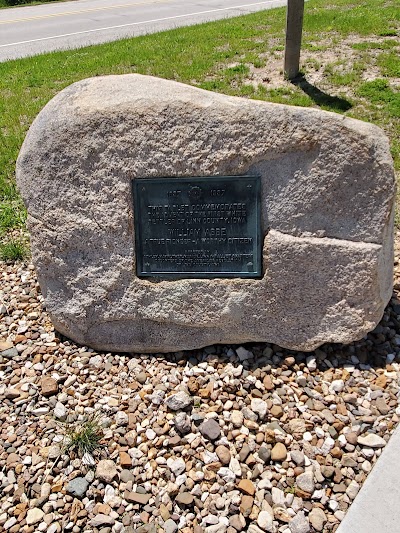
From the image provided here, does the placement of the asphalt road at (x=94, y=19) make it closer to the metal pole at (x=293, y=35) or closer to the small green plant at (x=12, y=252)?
the metal pole at (x=293, y=35)

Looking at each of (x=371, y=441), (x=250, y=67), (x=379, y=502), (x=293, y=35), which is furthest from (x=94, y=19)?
(x=379, y=502)

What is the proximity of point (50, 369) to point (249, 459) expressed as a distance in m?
1.47

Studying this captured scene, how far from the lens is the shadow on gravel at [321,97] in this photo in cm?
641

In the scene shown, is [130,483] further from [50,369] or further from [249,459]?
[50,369]

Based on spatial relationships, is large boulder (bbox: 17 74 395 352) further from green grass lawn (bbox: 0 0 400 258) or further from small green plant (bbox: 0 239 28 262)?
green grass lawn (bbox: 0 0 400 258)

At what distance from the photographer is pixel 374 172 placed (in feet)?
9.49

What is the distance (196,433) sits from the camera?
2900 millimetres

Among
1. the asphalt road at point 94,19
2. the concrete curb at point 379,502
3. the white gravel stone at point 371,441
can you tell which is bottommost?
the white gravel stone at point 371,441

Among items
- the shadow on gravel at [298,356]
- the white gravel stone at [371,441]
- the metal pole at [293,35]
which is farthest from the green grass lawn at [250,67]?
the white gravel stone at [371,441]

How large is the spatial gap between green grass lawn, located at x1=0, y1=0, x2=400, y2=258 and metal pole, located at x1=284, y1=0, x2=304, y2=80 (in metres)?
0.20

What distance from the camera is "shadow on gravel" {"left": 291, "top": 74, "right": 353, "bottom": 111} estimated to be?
6.41 metres

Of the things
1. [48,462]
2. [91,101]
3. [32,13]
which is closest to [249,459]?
[48,462]

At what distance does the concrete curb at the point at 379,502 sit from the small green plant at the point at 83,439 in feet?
4.49

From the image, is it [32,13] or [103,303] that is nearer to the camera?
[103,303]
